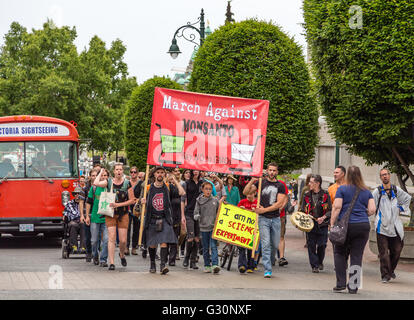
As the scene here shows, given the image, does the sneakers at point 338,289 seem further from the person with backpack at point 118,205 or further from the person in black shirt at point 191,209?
the person with backpack at point 118,205

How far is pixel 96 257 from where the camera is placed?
13500mm

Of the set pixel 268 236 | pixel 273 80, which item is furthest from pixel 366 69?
pixel 273 80

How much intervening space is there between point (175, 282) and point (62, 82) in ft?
134

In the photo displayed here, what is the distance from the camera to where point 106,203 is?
12430 millimetres

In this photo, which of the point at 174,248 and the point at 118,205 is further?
the point at 174,248

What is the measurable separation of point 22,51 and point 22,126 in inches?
1500

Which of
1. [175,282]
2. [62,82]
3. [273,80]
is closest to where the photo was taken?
[175,282]

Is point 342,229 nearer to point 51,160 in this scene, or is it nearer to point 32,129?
point 51,160

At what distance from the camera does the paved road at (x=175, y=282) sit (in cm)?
960

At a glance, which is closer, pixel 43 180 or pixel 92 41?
pixel 43 180

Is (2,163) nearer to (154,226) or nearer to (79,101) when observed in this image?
(154,226)

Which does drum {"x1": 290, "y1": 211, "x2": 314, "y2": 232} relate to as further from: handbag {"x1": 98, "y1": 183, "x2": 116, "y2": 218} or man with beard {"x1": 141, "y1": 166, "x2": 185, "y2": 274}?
handbag {"x1": 98, "y1": 183, "x2": 116, "y2": 218}

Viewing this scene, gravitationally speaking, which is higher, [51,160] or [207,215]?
[51,160]
